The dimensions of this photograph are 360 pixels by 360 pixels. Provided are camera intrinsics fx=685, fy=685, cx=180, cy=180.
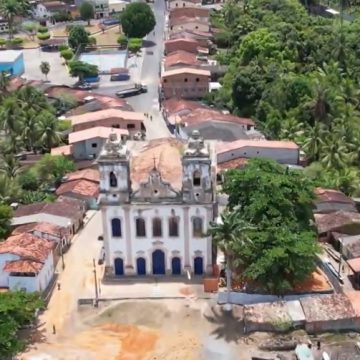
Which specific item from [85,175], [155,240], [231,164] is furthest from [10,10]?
[155,240]

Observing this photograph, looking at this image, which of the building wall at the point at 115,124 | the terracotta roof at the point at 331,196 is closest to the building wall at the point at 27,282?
the terracotta roof at the point at 331,196

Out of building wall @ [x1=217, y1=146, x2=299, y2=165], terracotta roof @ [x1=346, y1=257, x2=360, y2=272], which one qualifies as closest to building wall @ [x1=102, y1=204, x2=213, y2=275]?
terracotta roof @ [x1=346, y1=257, x2=360, y2=272]

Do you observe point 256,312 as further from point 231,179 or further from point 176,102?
point 176,102

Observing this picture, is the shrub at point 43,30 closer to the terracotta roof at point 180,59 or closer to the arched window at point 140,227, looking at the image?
the terracotta roof at point 180,59

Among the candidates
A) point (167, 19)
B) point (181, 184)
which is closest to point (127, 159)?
point (181, 184)

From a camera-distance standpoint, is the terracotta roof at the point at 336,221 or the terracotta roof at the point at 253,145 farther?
the terracotta roof at the point at 253,145

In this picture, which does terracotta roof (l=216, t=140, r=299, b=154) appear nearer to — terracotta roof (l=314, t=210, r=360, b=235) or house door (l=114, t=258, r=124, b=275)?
terracotta roof (l=314, t=210, r=360, b=235)
